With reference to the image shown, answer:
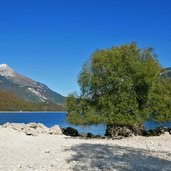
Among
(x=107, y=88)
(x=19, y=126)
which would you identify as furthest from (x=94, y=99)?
(x=19, y=126)

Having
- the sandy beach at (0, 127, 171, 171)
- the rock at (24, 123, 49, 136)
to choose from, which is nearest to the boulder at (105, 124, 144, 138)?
the rock at (24, 123, 49, 136)

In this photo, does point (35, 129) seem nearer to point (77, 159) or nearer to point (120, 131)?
point (120, 131)

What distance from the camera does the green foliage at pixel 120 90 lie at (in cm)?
4194

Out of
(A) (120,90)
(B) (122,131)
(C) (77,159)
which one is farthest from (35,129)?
(C) (77,159)

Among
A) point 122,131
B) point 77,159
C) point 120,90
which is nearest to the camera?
point 77,159

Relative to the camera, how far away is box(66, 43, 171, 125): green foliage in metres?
41.9

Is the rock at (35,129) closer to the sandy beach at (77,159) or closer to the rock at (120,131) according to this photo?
the rock at (120,131)

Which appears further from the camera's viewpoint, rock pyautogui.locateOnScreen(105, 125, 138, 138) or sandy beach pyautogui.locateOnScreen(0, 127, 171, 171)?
rock pyautogui.locateOnScreen(105, 125, 138, 138)

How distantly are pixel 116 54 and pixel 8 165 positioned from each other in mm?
24644

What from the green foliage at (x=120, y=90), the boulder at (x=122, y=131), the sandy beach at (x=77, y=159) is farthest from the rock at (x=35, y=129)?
the sandy beach at (x=77, y=159)

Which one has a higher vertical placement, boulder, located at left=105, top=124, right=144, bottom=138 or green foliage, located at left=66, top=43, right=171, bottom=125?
green foliage, located at left=66, top=43, right=171, bottom=125

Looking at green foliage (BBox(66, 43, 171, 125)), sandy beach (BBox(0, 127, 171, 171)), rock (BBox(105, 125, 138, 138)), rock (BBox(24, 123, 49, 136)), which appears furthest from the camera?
rock (BBox(24, 123, 49, 136))

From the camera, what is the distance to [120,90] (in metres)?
42.2

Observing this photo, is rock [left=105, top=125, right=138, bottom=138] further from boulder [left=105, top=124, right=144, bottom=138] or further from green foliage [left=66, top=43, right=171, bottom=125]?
green foliage [left=66, top=43, right=171, bottom=125]
